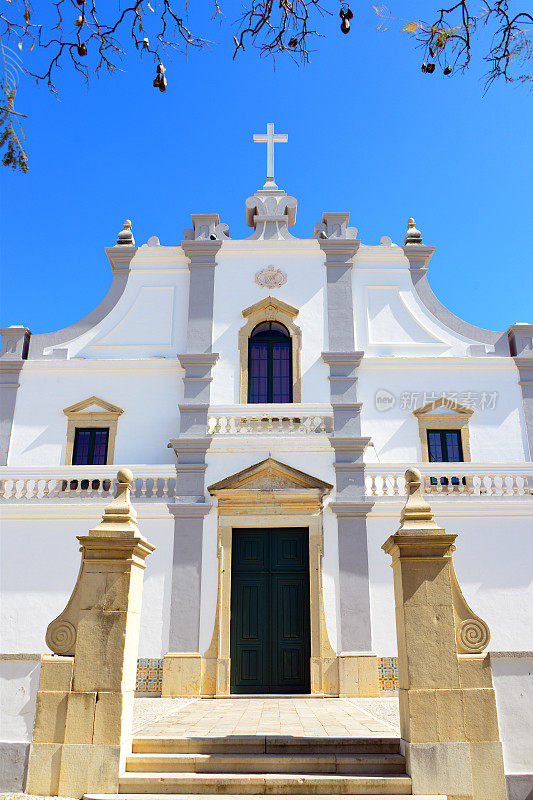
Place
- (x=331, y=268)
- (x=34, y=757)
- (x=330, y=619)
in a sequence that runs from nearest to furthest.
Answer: (x=34, y=757)
(x=330, y=619)
(x=331, y=268)

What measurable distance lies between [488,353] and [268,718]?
10.5m

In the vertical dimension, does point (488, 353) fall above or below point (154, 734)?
above

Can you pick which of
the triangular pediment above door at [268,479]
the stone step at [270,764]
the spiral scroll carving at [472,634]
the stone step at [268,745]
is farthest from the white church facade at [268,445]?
the spiral scroll carving at [472,634]

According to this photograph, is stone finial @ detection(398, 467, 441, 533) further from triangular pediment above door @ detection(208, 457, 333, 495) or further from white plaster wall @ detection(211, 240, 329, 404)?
white plaster wall @ detection(211, 240, 329, 404)

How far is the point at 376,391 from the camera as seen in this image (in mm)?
15555

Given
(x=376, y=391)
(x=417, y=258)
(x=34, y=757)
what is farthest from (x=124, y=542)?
(x=417, y=258)

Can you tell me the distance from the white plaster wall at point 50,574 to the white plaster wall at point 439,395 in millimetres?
5051

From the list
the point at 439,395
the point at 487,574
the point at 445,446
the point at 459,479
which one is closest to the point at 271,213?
the point at 439,395

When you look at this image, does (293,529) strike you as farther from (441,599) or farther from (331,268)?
(441,599)

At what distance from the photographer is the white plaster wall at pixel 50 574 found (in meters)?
13.2

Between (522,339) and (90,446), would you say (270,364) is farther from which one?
(522,339)

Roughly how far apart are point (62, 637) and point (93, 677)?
506mm

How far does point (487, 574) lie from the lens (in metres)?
13.3

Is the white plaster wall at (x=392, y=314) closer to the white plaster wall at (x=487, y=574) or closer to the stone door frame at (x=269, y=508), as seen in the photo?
the stone door frame at (x=269, y=508)
